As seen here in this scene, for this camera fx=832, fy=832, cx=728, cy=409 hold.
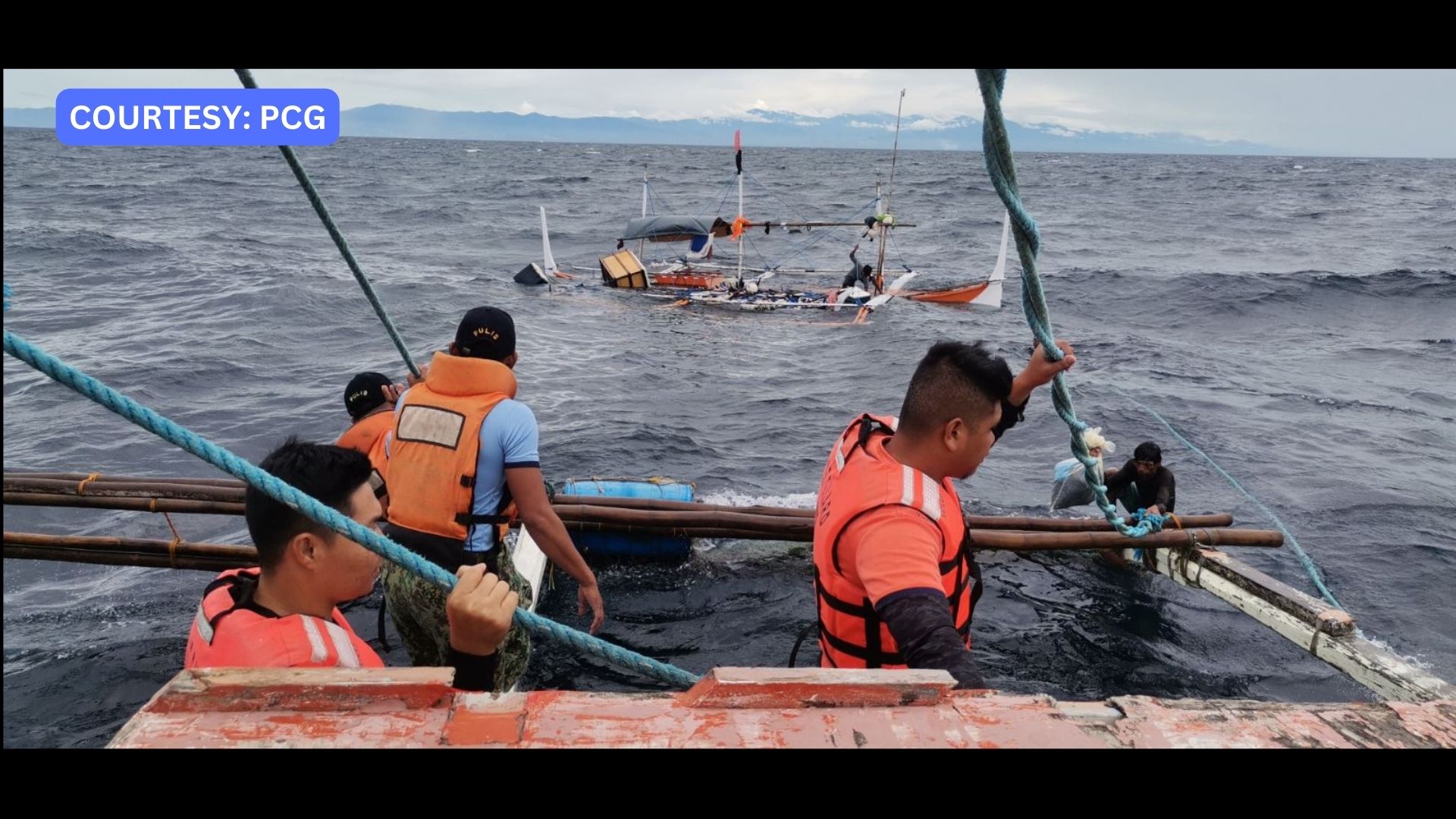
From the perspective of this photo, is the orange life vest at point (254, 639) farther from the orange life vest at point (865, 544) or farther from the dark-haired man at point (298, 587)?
the orange life vest at point (865, 544)

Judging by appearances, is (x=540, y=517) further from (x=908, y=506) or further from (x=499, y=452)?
(x=908, y=506)

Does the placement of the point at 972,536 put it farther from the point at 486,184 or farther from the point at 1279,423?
the point at 486,184

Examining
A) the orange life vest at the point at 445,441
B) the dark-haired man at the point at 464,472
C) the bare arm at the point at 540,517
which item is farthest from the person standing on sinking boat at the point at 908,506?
the orange life vest at the point at 445,441

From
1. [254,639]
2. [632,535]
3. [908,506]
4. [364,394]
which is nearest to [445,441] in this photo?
[364,394]

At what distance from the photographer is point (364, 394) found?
5844 mm

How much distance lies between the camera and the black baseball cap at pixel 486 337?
15.2 ft

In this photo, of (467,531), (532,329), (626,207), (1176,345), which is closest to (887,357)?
(1176,345)

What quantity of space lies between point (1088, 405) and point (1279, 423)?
318 centimetres

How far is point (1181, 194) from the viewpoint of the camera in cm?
7012

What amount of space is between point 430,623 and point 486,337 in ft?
5.33

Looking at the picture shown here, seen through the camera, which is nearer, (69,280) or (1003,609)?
(1003,609)

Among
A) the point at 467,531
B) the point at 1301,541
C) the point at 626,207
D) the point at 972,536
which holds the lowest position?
the point at 1301,541

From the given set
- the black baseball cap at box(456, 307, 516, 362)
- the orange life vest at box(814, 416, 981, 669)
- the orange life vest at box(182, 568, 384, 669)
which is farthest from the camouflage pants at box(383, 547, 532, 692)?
the orange life vest at box(814, 416, 981, 669)

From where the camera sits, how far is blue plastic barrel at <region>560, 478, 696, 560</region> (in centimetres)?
744
